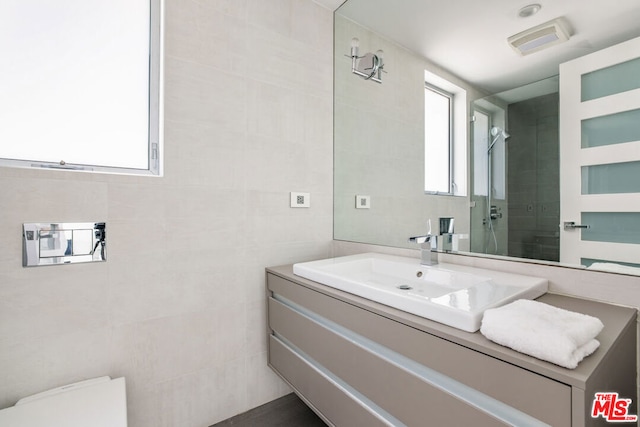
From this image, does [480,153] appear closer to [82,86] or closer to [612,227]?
[612,227]

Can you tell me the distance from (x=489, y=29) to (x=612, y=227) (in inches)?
37.0

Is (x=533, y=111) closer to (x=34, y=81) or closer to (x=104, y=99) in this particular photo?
(x=104, y=99)

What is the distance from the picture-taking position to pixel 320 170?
197cm

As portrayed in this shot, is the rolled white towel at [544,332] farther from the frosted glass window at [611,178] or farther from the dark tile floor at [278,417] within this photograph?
the dark tile floor at [278,417]

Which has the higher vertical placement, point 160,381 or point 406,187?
point 406,187

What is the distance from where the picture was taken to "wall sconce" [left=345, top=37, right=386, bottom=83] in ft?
6.20

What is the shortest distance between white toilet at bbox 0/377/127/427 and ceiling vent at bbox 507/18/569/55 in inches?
77.2

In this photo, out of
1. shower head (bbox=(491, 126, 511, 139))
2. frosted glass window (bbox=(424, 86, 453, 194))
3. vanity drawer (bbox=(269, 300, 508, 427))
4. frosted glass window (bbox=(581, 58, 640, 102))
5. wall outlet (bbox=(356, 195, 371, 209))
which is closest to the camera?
vanity drawer (bbox=(269, 300, 508, 427))

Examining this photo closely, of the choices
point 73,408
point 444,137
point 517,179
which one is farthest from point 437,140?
point 73,408

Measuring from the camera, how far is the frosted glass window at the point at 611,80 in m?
0.95

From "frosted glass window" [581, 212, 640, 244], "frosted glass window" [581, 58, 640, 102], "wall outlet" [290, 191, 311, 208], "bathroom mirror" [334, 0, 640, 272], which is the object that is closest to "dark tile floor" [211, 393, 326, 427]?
"bathroom mirror" [334, 0, 640, 272]

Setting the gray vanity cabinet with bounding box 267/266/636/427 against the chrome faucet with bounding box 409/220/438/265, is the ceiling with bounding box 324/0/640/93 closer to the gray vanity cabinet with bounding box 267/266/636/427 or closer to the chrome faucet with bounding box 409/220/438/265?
the chrome faucet with bounding box 409/220/438/265

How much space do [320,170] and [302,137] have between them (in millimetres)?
239

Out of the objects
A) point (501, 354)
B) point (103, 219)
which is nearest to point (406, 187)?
point (501, 354)
